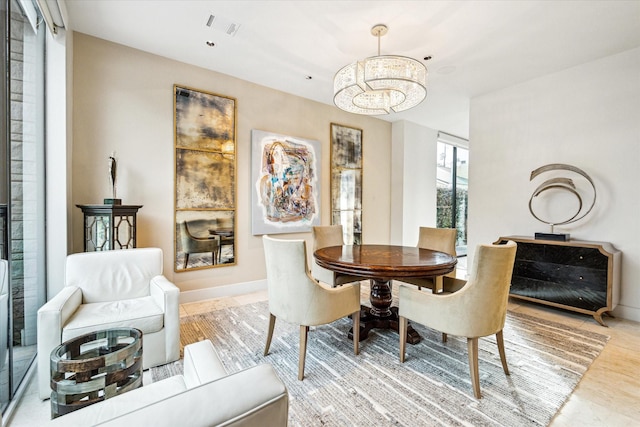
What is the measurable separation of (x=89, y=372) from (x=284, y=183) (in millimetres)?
3265

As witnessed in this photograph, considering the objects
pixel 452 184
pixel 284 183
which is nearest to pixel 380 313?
pixel 284 183

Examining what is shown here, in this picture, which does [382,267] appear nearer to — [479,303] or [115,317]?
[479,303]

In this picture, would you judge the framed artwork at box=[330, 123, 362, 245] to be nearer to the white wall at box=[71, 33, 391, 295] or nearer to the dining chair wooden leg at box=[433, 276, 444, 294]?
the white wall at box=[71, 33, 391, 295]

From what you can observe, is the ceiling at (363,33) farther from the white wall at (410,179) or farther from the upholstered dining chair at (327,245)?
the upholstered dining chair at (327,245)

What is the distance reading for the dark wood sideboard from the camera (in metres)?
2.98

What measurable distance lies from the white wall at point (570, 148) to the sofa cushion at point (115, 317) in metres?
4.26

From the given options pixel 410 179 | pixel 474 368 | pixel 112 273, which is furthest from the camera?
pixel 410 179

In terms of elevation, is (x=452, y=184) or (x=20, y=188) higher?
(x=452, y=184)

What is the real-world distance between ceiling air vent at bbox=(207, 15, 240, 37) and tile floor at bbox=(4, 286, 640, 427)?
3.13 metres

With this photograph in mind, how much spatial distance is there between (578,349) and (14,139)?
4649 mm

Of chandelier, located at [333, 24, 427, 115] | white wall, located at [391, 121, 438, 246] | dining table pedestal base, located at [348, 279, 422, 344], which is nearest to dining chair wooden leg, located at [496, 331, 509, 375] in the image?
dining table pedestal base, located at [348, 279, 422, 344]

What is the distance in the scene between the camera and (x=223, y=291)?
377 centimetres

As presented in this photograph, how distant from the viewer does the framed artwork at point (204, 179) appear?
3449 millimetres

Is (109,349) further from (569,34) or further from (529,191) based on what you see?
(529,191)
